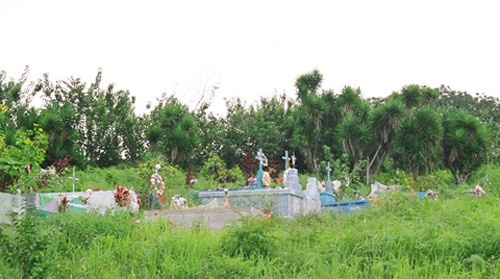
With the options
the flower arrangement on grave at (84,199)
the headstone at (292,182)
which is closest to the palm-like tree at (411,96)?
the headstone at (292,182)

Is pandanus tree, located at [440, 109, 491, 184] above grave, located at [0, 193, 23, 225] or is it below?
above

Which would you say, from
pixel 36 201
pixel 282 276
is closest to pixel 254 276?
pixel 282 276

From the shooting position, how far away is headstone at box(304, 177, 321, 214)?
55.5 ft

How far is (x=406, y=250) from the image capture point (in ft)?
30.3

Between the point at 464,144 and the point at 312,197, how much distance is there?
1050cm

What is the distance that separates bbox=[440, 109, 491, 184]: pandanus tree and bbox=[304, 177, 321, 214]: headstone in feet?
30.6

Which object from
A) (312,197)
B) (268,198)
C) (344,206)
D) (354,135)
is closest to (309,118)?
Result: (354,135)

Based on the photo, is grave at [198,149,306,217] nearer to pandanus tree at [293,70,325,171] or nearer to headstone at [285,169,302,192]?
headstone at [285,169,302,192]

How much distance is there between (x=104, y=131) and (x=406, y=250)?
1974 centimetres

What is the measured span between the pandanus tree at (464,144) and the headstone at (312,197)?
932 cm

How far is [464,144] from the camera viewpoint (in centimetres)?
2481

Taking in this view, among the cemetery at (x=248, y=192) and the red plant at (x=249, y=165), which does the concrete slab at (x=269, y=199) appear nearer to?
the cemetery at (x=248, y=192)

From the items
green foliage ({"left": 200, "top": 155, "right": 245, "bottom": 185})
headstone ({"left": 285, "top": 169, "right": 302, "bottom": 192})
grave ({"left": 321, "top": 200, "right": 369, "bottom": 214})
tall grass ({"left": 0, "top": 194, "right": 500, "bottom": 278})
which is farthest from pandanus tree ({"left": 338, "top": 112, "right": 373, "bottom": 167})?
tall grass ({"left": 0, "top": 194, "right": 500, "bottom": 278})

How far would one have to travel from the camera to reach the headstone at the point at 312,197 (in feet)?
55.5
